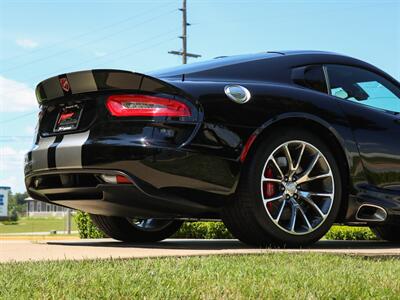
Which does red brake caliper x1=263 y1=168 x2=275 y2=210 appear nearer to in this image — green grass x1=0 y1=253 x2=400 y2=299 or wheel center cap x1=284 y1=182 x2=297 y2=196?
wheel center cap x1=284 y1=182 x2=297 y2=196

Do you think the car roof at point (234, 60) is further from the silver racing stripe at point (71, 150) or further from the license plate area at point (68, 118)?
the silver racing stripe at point (71, 150)

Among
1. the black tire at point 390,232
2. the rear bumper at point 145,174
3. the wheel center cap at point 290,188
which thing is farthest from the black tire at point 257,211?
the black tire at point 390,232

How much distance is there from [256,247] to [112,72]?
1664 mm

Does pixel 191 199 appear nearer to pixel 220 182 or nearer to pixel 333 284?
pixel 220 182

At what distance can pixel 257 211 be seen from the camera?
14.5 feet

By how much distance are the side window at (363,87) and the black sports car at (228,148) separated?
30mm

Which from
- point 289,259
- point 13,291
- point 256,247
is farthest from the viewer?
point 256,247

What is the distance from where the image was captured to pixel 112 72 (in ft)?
14.4

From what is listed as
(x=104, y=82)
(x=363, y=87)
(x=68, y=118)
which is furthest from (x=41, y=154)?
(x=363, y=87)

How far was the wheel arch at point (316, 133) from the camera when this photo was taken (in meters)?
4.49

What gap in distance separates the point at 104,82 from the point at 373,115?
2241 mm

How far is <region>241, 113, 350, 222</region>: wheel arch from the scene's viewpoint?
4.49 meters

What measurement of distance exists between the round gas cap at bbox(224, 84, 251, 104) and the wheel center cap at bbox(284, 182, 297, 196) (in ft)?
2.34

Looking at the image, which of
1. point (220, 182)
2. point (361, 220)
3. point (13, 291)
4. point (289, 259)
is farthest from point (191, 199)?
point (13, 291)
